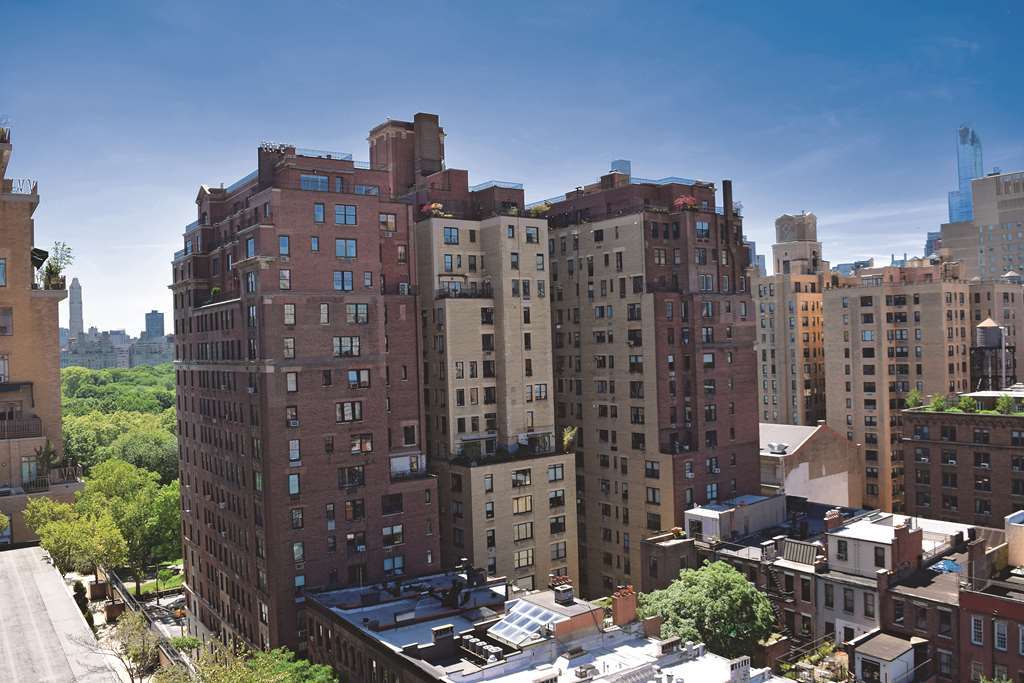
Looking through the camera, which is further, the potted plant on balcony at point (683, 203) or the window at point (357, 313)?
the potted plant on balcony at point (683, 203)

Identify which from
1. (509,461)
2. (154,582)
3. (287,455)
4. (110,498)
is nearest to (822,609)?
(509,461)

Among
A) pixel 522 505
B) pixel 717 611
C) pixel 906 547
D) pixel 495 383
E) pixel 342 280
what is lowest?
pixel 717 611

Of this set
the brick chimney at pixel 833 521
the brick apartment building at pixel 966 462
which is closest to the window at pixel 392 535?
the brick chimney at pixel 833 521

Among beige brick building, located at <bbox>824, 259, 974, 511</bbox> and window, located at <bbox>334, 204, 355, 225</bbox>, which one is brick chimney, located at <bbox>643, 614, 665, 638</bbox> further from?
beige brick building, located at <bbox>824, 259, 974, 511</bbox>

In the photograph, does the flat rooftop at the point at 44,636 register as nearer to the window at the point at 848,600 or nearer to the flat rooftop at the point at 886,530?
the window at the point at 848,600

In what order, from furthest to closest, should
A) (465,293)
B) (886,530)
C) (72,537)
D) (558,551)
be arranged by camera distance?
(465,293), (558,551), (886,530), (72,537)

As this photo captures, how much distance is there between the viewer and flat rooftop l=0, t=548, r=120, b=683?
1516 inches

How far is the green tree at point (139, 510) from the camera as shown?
371 ft

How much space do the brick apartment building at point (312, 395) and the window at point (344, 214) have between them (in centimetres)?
14

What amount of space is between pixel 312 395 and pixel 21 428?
26.3 metres

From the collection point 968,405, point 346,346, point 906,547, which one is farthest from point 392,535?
point 968,405

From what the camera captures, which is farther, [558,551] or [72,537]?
[558,551]

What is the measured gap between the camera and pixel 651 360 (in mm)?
104250

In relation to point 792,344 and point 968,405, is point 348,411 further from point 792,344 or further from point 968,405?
point 792,344
